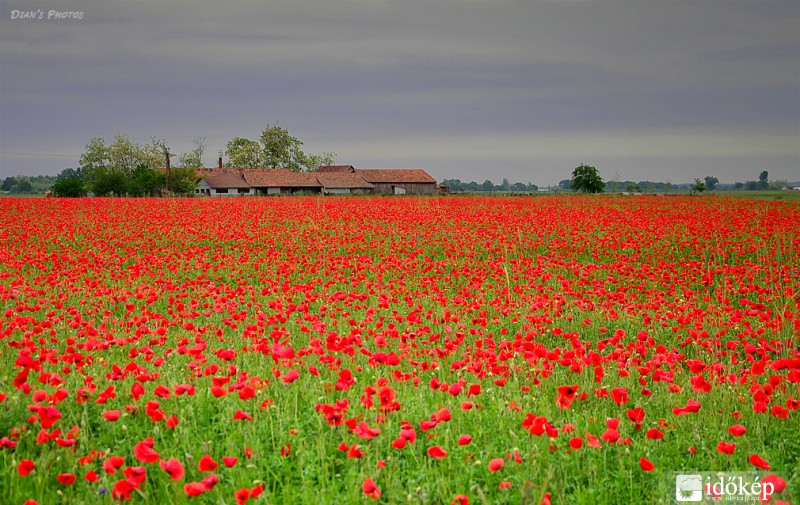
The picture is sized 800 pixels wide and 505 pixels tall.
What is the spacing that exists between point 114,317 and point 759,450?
732 centimetres

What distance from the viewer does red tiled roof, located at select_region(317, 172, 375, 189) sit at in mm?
100312

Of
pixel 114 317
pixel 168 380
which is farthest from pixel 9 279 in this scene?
pixel 168 380

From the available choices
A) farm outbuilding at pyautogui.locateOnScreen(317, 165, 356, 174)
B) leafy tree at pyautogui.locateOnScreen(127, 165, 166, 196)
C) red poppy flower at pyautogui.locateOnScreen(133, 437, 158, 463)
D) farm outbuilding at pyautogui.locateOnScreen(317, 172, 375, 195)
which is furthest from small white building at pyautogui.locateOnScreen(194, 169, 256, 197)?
red poppy flower at pyautogui.locateOnScreen(133, 437, 158, 463)

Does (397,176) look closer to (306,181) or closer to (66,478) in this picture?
(306,181)

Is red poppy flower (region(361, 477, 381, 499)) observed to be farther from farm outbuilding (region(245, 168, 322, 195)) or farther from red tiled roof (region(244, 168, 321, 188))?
red tiled roof (region(244, 168, 321, 188))

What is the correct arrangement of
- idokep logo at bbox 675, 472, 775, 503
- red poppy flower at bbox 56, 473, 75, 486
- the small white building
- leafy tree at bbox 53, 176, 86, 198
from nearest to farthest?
1. red poppy flower at bbox 56, 473, 75, 486
2. idokep logo at bbox 675, 472, 775, 503
3. leafy tree at bbox 53, 176, 86, 198
4. the small white building

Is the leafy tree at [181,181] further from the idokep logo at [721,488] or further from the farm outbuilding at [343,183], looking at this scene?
the idokep logo at [721,488]

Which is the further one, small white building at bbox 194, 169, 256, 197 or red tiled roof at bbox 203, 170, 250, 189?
small white building at bbox 194, 169, 256, 197

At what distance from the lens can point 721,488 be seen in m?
3.68

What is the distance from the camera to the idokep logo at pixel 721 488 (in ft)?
11.6

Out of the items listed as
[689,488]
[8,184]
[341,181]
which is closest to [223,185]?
[341,181]

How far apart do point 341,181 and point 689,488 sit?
99.1 meters

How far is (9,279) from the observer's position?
10.9 meters

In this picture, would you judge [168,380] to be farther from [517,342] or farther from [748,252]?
[748,252]
